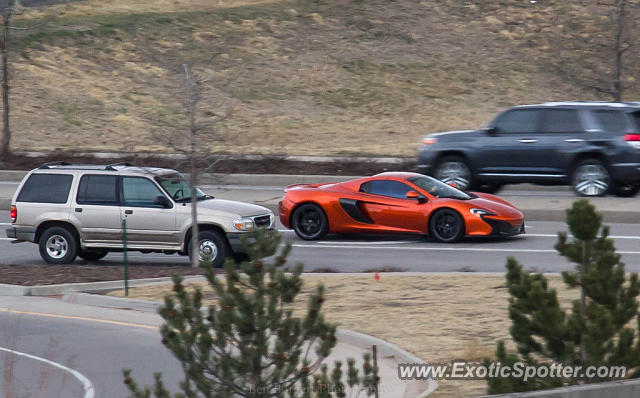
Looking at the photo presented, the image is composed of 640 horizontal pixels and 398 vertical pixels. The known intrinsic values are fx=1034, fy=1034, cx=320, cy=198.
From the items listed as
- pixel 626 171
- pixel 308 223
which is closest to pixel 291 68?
pixel 626 171

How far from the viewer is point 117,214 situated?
53.5 ft

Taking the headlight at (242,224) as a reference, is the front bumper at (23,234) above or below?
below

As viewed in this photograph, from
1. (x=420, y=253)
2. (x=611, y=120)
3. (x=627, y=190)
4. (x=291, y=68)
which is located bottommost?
(x=420, y=253)

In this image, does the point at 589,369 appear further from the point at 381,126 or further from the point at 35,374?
the point at 381,126

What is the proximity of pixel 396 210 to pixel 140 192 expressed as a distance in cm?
469

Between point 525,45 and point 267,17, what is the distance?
12248 mm

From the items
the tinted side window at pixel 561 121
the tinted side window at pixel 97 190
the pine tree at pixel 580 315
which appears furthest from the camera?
the tinted side window at pixel 561 121

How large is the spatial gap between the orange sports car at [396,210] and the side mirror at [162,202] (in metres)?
3.23

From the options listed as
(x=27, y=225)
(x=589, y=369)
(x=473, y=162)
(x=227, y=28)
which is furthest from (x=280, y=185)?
(x=227, y=28)

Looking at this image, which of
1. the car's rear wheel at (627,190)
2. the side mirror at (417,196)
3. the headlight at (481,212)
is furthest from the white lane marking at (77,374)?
the car's rear wheel at (627,190)

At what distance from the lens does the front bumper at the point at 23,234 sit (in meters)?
16.6

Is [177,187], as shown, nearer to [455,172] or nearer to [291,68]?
[455,172]

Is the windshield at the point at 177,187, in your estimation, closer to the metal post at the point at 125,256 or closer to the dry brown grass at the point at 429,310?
the metal post at the point at 125,256

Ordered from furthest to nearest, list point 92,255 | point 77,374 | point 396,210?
point 396,210 < point 92,255 < point 77,374
